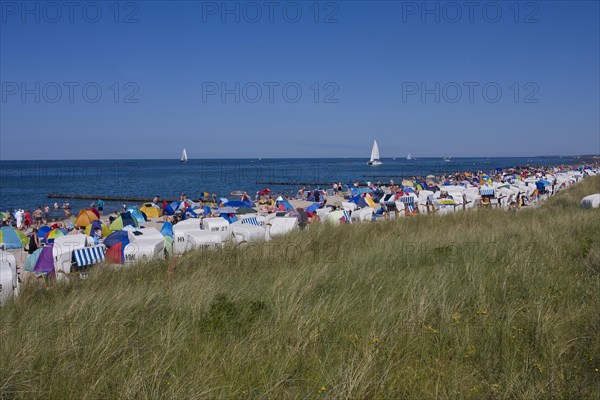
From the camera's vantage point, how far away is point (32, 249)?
14.9m

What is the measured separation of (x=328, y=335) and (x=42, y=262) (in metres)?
9.38

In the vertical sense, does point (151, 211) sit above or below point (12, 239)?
above

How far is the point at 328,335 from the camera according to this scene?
3.70 meters

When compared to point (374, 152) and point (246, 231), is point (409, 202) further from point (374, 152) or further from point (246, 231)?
point (374, 152)

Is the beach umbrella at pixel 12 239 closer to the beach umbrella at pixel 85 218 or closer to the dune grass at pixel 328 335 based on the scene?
the beach umbrella at pixel 85 218

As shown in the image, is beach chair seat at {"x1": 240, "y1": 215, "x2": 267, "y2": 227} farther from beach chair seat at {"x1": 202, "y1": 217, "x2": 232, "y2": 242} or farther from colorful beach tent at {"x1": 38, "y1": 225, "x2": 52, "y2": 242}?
colorful beach tent at {"x1": 38, "y1": 225, "x2": 52, "y2": 242}

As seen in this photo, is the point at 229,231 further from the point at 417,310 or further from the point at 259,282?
the point at 417,310

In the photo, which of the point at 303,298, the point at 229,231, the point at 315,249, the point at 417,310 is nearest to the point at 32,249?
the point at 229,231

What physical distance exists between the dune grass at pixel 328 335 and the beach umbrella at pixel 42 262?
5.16 meters

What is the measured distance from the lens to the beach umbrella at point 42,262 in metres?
10.8

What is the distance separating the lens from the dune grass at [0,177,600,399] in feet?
9.73

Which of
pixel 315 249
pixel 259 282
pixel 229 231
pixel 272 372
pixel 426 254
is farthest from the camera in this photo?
pixel 229 231

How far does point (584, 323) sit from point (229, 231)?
10703mm

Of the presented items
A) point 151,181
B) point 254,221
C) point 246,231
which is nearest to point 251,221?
point 254,221
